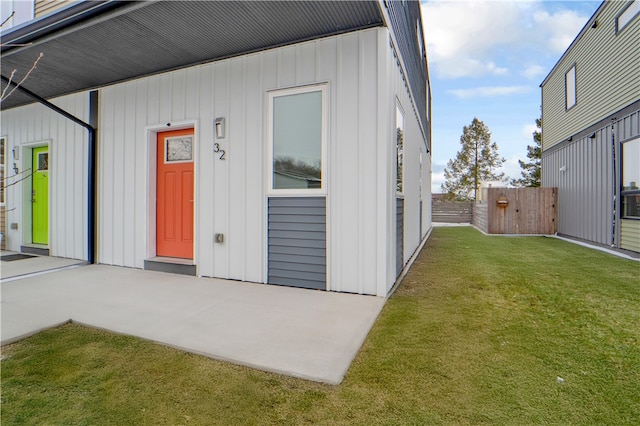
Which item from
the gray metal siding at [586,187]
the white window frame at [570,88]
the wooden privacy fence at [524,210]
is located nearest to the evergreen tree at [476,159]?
the wooden privacy fence at [524,210]

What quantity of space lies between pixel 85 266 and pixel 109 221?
30.7 inches

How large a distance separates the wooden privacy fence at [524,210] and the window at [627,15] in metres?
4.88

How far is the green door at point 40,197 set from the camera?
6188 millimetres

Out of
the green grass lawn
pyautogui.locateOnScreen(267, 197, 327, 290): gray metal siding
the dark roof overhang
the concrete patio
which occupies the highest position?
the dark roof overhang

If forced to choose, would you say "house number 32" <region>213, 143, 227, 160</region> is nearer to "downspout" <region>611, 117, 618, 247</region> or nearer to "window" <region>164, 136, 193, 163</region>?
"window" <region>164, 136, 193, 163</region>

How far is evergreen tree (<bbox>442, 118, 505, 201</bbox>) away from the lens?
81.5 ft

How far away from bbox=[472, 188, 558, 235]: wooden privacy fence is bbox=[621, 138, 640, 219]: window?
387 centimetres

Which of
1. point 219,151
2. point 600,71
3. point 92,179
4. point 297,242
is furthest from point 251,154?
point 600,71

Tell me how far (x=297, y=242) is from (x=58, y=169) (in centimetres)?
497

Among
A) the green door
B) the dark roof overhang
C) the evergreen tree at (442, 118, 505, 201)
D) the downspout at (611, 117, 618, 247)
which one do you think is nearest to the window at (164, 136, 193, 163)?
the dark roof overhang

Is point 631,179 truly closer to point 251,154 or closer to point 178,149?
point 251,154

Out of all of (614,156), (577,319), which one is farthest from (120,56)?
(614,156)

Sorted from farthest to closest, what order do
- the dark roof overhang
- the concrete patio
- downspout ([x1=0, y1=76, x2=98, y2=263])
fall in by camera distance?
1. downspout ([x1=0, y1=76, x2=98, y2=263])
2. the dark roof overhang
3. the concrete patio

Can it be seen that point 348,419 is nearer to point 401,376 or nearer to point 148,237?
point 401,376
